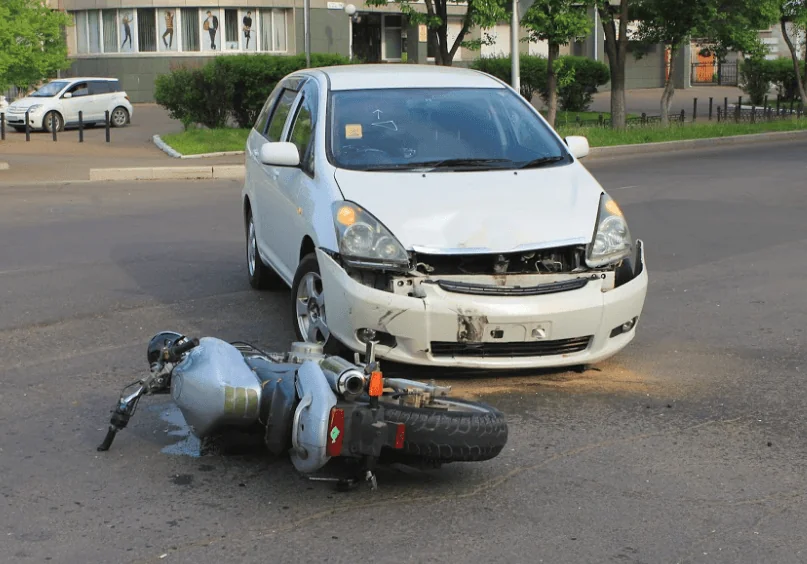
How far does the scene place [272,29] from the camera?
1950 inches

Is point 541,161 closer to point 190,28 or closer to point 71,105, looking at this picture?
point 71,105

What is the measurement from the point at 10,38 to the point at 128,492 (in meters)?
17.9

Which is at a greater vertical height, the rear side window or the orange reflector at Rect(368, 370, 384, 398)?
the rear side window

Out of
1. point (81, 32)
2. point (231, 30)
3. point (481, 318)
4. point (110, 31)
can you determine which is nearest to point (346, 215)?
point (481, 318)

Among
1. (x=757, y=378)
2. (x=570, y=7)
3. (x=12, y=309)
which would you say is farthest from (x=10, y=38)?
(x=757, y=378)

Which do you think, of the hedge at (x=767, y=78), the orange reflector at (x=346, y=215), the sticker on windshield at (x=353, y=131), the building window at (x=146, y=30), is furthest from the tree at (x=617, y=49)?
the building window at (x=146, y=30)

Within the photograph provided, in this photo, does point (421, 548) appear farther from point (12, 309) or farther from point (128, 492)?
point (12, 309)

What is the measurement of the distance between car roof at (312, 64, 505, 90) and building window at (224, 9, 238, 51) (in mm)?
41451

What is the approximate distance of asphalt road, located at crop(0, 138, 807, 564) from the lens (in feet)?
14.6

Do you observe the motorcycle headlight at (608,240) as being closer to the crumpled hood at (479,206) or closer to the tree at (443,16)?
the crumpled hood at (479,206)

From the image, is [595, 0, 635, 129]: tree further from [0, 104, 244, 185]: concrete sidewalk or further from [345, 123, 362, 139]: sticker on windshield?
[345, 123, 362, 139]: sticker on windshield

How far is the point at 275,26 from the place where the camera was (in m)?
49.6

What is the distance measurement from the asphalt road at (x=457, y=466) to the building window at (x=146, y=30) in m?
39.5

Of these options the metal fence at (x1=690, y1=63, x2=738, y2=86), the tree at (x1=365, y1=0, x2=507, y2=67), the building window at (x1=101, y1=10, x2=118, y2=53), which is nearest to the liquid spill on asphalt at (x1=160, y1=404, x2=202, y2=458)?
the tree at (x1=365, y1=0, x2=507, y2=67)
